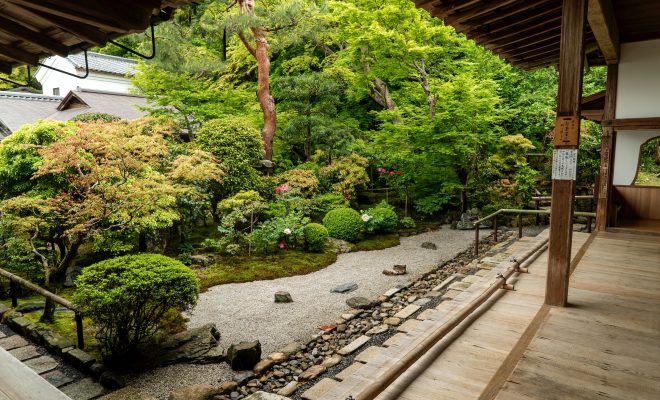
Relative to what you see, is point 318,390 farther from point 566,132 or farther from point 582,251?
point 582,251

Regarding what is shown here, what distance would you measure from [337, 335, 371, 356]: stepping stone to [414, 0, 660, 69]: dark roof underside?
4.29 metres

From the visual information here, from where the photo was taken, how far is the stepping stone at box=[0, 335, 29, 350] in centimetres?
560

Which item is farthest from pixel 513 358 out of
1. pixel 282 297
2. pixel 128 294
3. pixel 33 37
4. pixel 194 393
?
pixel 282 297

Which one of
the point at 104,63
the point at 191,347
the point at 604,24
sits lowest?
the point at 191,347

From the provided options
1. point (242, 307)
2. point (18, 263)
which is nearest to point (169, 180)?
point (18, 263)

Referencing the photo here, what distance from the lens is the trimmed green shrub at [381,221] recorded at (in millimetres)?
11891

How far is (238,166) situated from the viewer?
1116cm

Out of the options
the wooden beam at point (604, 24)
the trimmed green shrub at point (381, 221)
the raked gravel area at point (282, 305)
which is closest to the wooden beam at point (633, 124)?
the wooden beam at point (604, 24)

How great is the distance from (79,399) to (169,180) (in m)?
5.69

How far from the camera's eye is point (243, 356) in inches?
200

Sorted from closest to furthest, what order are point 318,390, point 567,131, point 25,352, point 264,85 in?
point 567,131 → point 318,390 → point 25,352 → point 264,85

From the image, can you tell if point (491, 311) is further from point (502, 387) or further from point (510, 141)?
point (510, 141)

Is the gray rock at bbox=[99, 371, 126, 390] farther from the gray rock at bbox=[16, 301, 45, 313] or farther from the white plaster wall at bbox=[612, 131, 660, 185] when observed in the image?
the white plaster wall at bbox=[612, 131, 660, 185]

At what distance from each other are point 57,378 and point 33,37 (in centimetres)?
418
